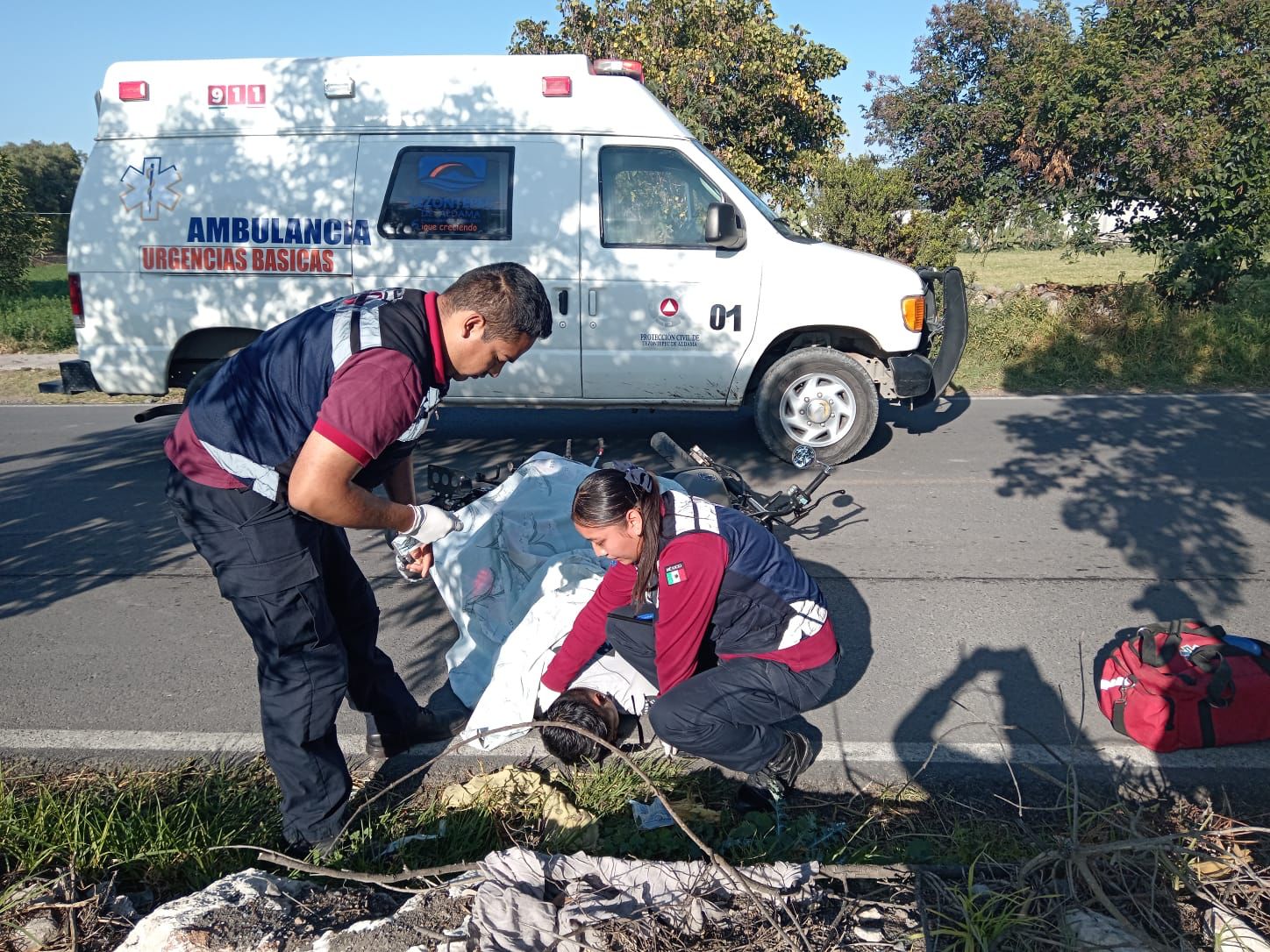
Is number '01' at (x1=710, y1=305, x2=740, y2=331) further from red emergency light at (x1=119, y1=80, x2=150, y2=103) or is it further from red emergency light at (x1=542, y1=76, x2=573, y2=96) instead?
red emergency light at (x1=119, y1=80, x2=150, y2=103)

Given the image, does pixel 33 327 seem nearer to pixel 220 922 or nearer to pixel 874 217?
pixel 874 217

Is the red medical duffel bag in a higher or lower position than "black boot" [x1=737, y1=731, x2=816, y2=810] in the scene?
higher

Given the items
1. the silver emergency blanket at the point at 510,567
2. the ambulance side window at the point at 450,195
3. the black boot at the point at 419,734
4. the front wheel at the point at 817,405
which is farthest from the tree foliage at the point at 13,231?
the black boot at the point at 419,734

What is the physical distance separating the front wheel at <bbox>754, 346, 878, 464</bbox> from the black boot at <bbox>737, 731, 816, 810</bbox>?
13.0 feet

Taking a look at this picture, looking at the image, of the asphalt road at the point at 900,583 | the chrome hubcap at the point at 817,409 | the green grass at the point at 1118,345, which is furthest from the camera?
the green grass at the point at 1118,345

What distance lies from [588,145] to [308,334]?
4.53 meters

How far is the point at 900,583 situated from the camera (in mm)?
5070

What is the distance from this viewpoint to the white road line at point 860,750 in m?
3.46

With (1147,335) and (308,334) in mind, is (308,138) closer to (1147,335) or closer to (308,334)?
(308,334)

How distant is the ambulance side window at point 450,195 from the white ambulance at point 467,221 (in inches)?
0.5


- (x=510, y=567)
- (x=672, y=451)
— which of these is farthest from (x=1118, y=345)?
(x=510, y=567)

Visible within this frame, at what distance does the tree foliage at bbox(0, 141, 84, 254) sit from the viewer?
3297 cm

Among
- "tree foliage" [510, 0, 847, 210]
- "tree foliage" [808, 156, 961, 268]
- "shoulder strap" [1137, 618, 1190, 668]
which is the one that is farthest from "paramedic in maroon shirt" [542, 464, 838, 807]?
"tree foliage" [510, 0, 847, 210]

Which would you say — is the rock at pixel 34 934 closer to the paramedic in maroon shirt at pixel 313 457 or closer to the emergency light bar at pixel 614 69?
the paramedic in maroon shirt at pixel 313 457
